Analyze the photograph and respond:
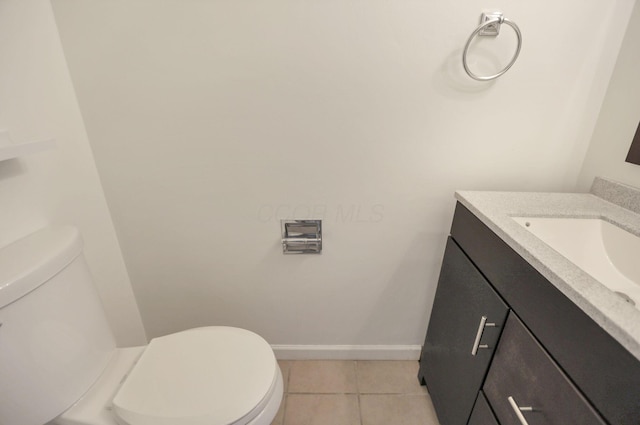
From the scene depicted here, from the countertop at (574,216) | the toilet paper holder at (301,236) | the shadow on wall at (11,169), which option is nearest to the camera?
the countertop at (574,216)

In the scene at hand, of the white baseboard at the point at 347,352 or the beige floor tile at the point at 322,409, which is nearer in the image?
the beige floor tile at the point at 322,409

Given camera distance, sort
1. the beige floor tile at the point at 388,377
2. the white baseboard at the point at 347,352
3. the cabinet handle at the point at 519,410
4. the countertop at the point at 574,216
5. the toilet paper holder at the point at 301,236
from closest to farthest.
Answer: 1. the countertop at the point at 574,216
2. the cabinet handle at the point at 519,410
3. the toilet paper holder at the point at 301,236
4. the beige floor tile at the point at 388,377
5. the white baseboard at the point at 347,352

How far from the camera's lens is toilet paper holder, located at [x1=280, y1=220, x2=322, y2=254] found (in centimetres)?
122

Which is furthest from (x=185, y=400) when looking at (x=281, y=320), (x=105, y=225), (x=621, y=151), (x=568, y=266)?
(x=621, y=151)

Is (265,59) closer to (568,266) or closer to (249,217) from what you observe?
(249,217)

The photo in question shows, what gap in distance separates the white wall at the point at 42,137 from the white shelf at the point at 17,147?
1.9 inches

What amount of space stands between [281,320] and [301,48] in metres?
1.16

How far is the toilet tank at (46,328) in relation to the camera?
703 mm

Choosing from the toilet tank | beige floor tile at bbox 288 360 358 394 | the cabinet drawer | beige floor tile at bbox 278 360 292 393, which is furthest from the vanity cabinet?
the toilet tank

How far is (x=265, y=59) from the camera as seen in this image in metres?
0.98

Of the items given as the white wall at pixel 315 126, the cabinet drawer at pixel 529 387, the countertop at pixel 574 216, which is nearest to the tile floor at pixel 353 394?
the white wall at pixel 315 126

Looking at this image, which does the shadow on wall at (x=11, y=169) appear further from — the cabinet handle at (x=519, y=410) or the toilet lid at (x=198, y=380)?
the cabinet handle at (x=519, y=410)

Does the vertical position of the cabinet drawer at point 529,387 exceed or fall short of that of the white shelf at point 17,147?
it falls short

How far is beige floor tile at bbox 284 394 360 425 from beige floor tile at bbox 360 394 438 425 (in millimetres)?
50
